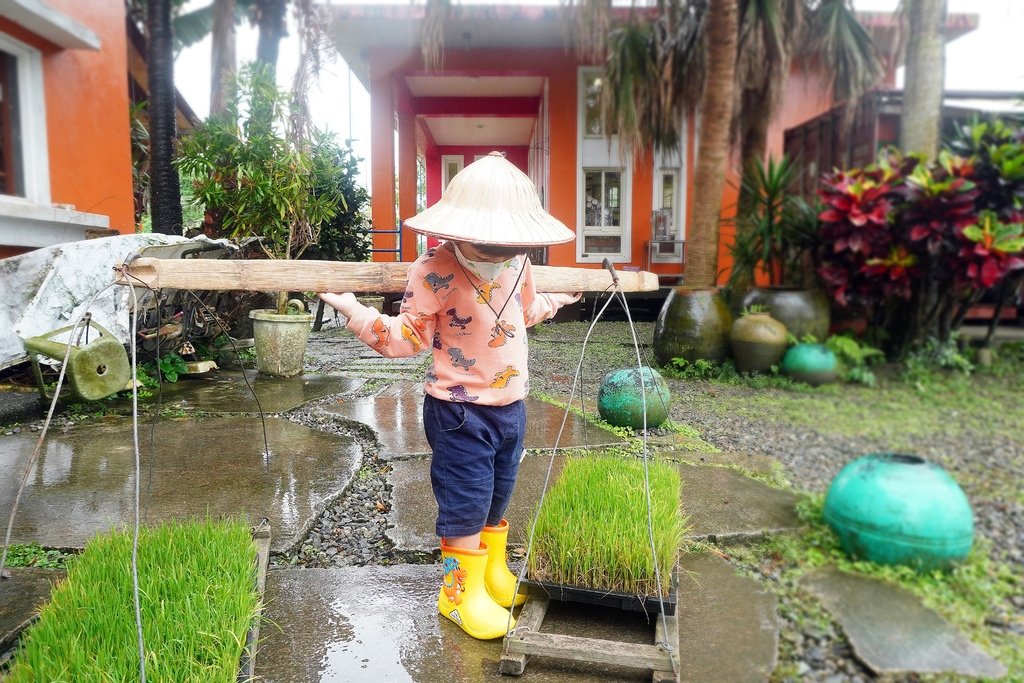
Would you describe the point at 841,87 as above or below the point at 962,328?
above

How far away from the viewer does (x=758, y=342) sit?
6.09m

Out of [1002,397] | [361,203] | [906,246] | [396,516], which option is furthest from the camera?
[361,203]

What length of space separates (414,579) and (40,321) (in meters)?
3.42

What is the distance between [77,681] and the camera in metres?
1.43

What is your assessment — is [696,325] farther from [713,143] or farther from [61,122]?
[61,122]

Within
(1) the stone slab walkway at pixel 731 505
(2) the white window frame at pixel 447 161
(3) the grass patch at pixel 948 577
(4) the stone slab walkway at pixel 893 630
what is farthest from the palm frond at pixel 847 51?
(2) the white window frame at pixel 447 161

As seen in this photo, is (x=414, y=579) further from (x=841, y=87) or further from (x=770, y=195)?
(x=841, y=87)

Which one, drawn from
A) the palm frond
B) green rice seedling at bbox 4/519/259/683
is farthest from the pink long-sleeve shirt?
the palm frond

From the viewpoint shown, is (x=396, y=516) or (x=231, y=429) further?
(x=231, y=429)

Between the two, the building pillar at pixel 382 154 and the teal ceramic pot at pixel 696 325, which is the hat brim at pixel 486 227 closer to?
the teal ceramic pot at pixel 696 325

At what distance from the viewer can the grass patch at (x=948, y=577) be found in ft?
6.66

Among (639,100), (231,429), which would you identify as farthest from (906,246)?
(231,429)

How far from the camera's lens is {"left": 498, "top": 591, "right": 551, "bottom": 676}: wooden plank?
71.1 inches

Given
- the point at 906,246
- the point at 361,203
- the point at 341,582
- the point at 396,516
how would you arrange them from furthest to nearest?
the point at 361,203, the point at 906,246, the point at 396,516, the point at 341,582
